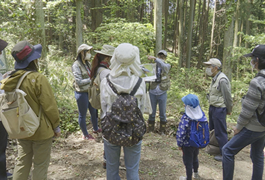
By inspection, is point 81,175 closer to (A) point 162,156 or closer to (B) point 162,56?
(A) point 162,156

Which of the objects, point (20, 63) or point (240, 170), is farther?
point (240, 170)

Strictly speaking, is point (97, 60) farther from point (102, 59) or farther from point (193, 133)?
point (193, 133)

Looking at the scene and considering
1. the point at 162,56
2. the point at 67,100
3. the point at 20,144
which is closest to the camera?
the point at 20,144

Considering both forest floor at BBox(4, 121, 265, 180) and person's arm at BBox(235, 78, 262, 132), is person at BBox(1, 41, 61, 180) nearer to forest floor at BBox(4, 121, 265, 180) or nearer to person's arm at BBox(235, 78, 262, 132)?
forest floor at BBox(4, 121, 265, 180)

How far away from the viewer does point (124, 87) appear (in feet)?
7.89

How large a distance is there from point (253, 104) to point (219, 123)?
5.66 ft

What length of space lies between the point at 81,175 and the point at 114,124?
1669 mm

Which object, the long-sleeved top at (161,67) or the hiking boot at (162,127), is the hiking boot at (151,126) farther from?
the long-sleeved top at (161,67)

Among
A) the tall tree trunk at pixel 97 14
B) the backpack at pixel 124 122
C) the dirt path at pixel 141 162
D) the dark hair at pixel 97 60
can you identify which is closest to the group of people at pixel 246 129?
the dirt path at pixel 141 162

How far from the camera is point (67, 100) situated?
22.3 feet

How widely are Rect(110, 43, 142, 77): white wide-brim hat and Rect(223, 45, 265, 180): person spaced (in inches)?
63.9

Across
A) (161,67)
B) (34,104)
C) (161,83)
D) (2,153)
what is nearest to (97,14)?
(161,67)

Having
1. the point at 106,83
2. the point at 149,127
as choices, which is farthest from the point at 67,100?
the point at 106,83

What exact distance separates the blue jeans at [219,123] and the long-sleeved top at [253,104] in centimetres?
145
